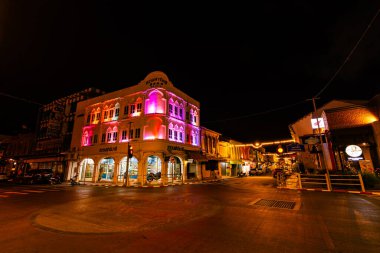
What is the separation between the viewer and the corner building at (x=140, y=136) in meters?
23.9

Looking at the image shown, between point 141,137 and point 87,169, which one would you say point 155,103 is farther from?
point 87,169

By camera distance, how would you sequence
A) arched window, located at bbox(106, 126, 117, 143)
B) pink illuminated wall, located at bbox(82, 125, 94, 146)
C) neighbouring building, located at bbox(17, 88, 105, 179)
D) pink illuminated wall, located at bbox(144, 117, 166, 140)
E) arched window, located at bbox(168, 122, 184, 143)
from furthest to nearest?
neighbouring building, located at bbox(17, 88, 105, 179)
pink illuminated wall, located at bbox(82, 125, 94, 146)
arched window, located at bbox(106, 126, 117, 143)
arched window, located at bbox(168, 122, 184, 143)
pink illuminated wall, located at bbox(144, 117, 166, 140)

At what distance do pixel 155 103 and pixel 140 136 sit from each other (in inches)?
194

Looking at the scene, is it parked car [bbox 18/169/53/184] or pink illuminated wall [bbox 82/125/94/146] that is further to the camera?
pink illuminated wall [bbox 82/125/94/146]

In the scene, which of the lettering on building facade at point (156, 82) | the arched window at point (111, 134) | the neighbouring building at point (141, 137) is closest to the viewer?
the neighbouring building at point (141, 137)

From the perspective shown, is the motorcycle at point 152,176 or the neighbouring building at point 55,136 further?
the neighbouring building at point 55,136

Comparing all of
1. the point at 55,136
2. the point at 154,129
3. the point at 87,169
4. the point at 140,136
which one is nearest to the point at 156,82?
the point at 154,129

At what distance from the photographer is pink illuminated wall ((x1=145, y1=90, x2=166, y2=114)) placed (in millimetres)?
24703

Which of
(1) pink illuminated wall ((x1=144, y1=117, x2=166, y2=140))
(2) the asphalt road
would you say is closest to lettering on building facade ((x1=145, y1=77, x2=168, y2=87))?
(1) pink illuminated wall ((x1=144, y1=117, x2=166, y2=140))

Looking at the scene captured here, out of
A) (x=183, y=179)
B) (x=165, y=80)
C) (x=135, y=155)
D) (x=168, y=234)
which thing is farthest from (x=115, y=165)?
(x=168, y=234)

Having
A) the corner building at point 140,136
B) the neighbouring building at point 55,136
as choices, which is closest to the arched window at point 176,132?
the corner building at point 140,136

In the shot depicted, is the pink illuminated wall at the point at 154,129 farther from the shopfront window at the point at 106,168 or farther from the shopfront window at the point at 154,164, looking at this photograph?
the shopfront window at the point at 106,168

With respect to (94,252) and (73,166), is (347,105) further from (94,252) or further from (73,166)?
(73,166)

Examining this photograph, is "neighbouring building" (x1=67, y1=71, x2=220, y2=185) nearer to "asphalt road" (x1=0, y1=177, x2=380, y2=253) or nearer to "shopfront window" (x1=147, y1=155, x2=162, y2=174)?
"shopfront window" (x1=147, y1=155, x2=162, y2=174)
